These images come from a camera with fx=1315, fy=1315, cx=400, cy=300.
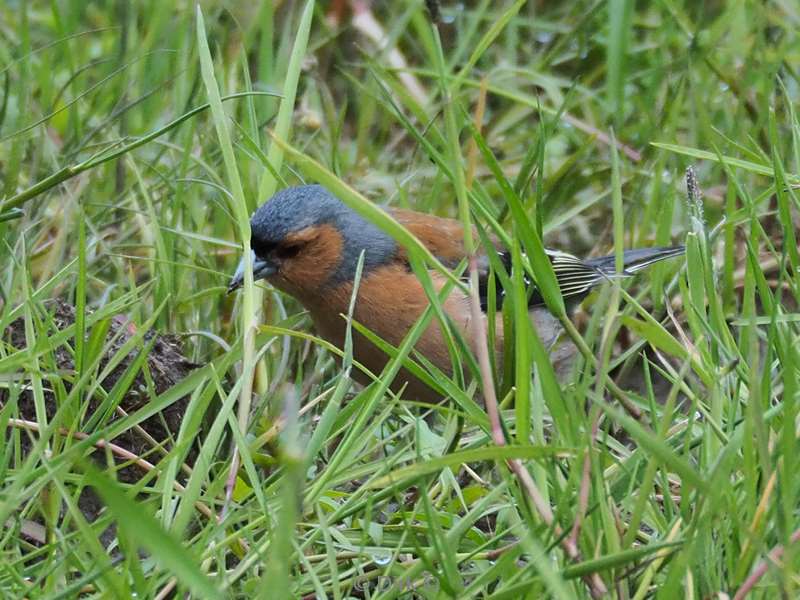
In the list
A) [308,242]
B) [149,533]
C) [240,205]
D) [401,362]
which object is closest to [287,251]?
[308,242]

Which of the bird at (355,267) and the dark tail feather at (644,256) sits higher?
the bird at (355,267)

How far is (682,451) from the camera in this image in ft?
8.28

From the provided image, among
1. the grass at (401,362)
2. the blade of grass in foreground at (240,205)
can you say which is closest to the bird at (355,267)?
the grass at (401,362)

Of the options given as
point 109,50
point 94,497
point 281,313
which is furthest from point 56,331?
point 109,50

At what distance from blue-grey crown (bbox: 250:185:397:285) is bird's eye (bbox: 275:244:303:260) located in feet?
0.12

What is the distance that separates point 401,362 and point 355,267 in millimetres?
1676

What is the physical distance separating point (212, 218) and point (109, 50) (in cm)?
156

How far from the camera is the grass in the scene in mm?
2096

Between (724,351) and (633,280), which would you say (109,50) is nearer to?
(633,280)

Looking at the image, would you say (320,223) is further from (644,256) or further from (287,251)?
(644,256)

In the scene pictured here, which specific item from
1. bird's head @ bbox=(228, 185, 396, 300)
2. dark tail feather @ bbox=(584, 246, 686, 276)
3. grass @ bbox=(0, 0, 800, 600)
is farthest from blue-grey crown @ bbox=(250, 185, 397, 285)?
dark tail feather @ bbox=(584, 246, 686, 276)

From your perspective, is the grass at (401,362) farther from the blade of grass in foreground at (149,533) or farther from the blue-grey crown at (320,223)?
the blue-grey crown at (320,223)

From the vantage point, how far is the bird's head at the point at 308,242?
3.93 metres

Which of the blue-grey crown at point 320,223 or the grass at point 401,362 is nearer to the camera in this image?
the grass at point 401,362
